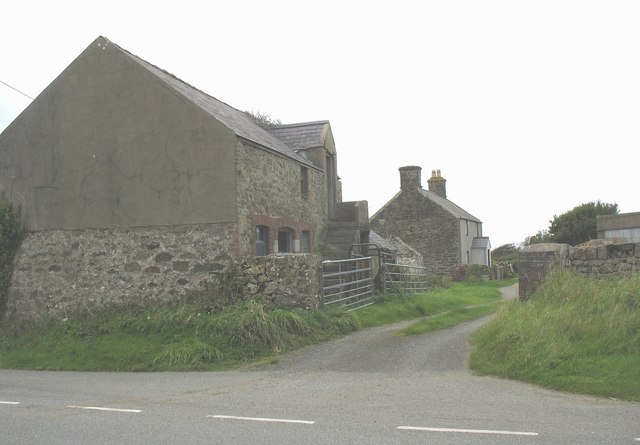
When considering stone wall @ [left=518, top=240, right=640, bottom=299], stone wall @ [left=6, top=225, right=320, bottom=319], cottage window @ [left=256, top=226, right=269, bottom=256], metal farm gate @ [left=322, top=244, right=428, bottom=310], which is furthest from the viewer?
metal farm gate @ [left=322, top=244, right=428, bottom=310]

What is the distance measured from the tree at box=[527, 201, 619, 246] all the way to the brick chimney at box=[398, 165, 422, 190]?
1649cm

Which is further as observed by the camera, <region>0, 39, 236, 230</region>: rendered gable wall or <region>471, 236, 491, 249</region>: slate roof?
<region>471, 236, 491, 249</region>: slate roof

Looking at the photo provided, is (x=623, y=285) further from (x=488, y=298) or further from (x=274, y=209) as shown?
(x=488, y=298)

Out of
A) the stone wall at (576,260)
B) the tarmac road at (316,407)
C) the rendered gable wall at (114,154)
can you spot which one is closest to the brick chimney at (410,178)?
the rendered gable wall at (114,154)

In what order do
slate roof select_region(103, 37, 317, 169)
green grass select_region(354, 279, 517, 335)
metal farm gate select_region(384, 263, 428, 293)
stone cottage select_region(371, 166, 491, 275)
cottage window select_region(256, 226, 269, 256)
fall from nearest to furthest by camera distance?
1. green grass select_region(354, 279, 517, 335)
2. slate roof select_region(103, 37, 317, 169)
3. cottage window select_region(256, 226, 269, 256)
4. metal farm gate select_region(384, 263, 428, 293)
5. stone cottage select_region(371, 166, 491, 275)

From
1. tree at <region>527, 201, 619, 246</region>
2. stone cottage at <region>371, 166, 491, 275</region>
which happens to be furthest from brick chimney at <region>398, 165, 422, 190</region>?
tree at <region>527, 201, 619, 246</region>

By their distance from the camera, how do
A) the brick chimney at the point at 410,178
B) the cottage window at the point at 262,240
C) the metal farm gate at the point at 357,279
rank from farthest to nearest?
the brick chimney at the point at 410,178, the metal farm gate at the point at 357,279, the cottage window at the point at 262,240

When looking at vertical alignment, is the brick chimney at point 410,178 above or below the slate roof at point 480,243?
above

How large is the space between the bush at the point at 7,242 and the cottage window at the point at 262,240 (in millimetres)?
6133

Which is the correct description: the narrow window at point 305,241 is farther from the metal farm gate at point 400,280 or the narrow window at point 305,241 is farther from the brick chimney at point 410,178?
the brick chimney at point 410,178

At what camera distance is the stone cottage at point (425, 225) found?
40.2 meters

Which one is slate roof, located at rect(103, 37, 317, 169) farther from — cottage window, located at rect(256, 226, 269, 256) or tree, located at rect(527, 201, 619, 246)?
tree, located at rect(527, 201, 619, 246)

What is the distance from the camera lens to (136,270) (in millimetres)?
14297

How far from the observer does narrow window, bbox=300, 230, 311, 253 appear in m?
18.5
